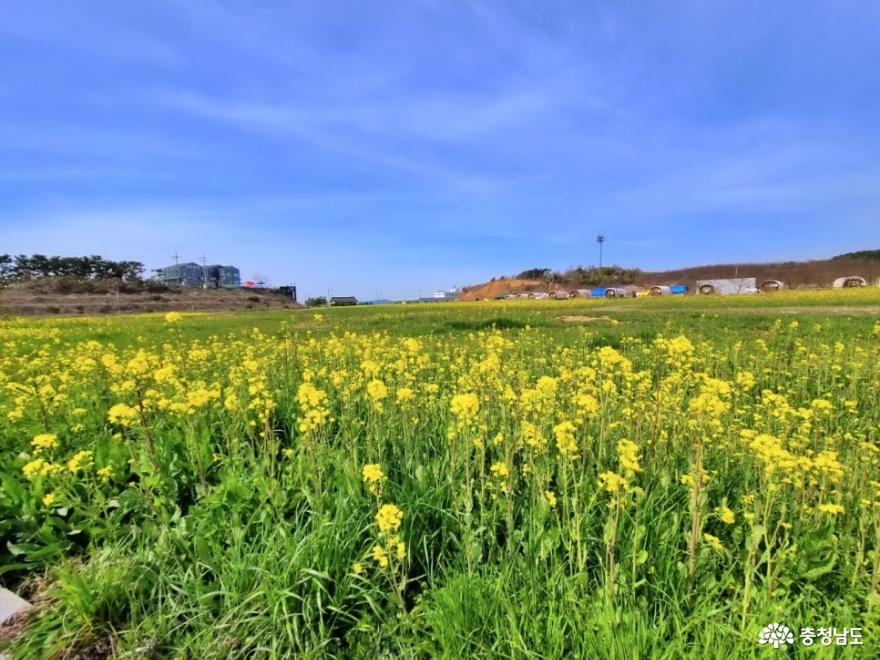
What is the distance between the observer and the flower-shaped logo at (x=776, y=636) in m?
1.80

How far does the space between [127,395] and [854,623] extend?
19.6ft

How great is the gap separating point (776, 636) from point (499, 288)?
92.4 m

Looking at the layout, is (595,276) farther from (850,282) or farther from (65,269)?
(65,269)

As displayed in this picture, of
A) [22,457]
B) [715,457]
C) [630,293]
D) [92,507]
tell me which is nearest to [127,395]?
[22,457]

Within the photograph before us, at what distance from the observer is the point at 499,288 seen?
305ft

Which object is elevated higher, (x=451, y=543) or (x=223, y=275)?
(x=223, y=275)

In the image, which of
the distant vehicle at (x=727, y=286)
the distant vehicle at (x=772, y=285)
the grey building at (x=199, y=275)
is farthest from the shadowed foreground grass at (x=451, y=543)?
the grey building at (x=199, y=275)

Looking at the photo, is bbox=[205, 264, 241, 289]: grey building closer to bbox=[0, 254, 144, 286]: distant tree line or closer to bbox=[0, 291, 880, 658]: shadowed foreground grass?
bbox=[0, 254, 144, 286]: distant tree line

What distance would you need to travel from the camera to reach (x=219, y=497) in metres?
2.86

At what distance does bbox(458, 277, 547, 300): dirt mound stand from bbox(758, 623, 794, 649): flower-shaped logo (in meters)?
81.1

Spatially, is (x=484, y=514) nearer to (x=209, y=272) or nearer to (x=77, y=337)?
(x=77, y=337)

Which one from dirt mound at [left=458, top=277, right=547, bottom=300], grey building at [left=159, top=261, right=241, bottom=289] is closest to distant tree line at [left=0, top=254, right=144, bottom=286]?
grey building at [left=159, top=261, right=241, bottom=289]

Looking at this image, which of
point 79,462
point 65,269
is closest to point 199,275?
point 65,269

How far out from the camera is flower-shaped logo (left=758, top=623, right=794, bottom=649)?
180 cm
